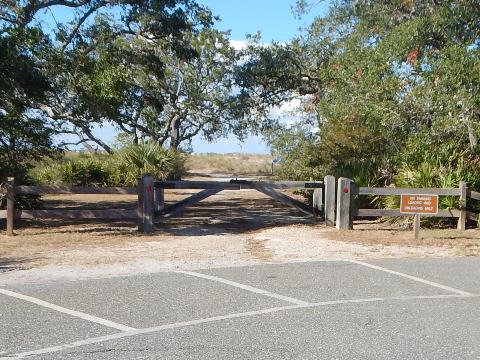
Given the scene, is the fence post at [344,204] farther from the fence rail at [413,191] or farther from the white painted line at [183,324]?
the white painted line at [183,324]

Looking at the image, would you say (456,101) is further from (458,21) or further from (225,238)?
(225,238)

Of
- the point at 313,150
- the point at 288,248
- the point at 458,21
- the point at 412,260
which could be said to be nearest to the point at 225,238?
the point at 288,248

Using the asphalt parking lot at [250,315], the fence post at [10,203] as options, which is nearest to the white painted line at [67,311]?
the asphalt parking lot at [250,315]

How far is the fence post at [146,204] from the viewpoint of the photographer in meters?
13.8

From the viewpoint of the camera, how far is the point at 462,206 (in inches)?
565

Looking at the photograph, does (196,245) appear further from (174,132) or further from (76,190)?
(174,132)

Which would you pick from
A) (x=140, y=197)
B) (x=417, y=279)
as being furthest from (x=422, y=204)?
(x=140, y=197)

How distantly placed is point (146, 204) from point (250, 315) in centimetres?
742

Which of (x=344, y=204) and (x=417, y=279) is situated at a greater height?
(x=344, y=204)

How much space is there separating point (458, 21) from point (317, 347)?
11070 mm

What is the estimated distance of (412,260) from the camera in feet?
34.8

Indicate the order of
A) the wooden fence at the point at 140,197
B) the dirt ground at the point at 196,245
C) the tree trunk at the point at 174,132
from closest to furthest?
1. the dirt ground at the point at 196,245
2. the wooden fence at the point at 140,197
3. the tree trunk at the point at 174,132

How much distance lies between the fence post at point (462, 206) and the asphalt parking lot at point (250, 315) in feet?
16.2

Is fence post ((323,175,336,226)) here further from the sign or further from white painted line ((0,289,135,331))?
white painted line ((0,289,135,331))
